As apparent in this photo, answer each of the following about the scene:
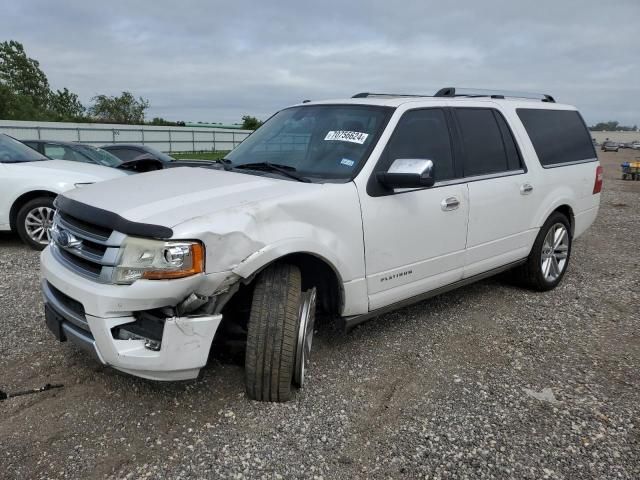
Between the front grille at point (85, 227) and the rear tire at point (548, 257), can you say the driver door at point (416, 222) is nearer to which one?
the rear tire at point (548, 257)

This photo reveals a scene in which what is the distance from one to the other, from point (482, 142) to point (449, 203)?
806 millimetres

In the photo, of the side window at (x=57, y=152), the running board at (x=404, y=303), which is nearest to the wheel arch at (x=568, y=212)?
the running board at (x=404, y=303)

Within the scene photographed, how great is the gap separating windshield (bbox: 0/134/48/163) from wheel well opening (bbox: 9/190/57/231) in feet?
1.70

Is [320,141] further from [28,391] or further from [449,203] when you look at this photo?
[28,391]

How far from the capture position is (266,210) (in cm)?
276

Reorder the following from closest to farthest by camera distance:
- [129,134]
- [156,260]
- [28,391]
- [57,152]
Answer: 1. [156,260]
2. [28,391]
3. [57,152]
4. [129,134]

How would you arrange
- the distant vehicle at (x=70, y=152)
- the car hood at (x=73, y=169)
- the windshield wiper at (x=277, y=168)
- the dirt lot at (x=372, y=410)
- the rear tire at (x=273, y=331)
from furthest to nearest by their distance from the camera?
the distant vehicle at (x=70, y=152) → the car hood at (x=73, y=169) → the windshield wiper at (x=277, y=168) → the rear tire at (x=273, y=331) → the dirt lot at (x=372, y=410)

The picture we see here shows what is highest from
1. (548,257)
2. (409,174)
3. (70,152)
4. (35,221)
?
(409,174)

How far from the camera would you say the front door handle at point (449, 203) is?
3.70 metres

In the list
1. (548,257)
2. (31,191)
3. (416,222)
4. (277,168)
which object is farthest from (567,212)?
(31,191)

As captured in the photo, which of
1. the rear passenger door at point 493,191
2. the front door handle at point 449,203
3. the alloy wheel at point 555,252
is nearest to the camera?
the front door handle at point 449,203

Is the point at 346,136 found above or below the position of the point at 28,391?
above

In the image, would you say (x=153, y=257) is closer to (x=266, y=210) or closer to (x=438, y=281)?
(x=266, y=210)

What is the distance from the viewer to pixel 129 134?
104 ft
